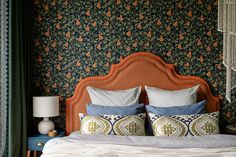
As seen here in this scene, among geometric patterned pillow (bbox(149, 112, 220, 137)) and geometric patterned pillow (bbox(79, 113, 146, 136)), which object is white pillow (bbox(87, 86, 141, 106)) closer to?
geometric patterned pillow (bbox(79, 113, 146, 136))

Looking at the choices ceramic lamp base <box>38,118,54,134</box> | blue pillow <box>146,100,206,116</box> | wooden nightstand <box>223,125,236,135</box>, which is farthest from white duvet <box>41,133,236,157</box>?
ceramic lamp base <box>38,118,54,134</box>

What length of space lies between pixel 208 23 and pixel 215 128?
1291mm

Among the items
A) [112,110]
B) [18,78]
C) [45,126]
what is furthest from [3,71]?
[112,110]

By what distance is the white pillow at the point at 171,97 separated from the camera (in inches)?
141

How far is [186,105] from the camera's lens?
3539 mm

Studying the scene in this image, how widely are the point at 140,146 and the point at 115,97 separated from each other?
0.99 metres

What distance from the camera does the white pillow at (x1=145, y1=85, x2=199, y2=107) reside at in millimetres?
3591

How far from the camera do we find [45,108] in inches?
143

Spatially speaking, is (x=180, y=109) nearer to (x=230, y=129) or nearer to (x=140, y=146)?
(x=230, y=129)

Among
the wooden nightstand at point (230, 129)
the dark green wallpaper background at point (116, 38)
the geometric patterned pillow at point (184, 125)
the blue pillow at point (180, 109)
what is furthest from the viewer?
the dark green wallpaper background at point (116, 38)

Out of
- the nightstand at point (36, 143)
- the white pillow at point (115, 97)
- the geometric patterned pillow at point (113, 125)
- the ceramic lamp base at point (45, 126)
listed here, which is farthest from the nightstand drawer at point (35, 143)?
the white pillow at point (115, 97)

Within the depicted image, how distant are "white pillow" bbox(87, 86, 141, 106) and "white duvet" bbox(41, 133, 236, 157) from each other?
2.10 ft

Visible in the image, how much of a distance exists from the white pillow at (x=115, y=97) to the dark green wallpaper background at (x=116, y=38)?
0.31 m

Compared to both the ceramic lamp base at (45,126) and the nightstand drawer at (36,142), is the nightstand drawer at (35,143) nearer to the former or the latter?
the nightstand drawer at (36,142)
